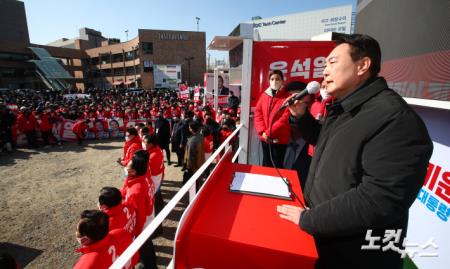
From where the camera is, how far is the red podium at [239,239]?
100 centimetres

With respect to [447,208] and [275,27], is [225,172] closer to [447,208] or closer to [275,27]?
[447,208]

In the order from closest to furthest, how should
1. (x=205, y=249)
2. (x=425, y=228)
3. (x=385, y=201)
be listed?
1. (x=385, y=201)
2. (x=205, y=249)
3. (x=425, y=228)

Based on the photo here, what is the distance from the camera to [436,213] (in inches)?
103

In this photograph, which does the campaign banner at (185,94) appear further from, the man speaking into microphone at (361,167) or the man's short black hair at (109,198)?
the man speaking into microphone at (361,167)

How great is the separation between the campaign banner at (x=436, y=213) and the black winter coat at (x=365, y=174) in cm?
176

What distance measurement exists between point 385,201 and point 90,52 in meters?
82.4

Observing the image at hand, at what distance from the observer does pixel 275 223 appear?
1193mm

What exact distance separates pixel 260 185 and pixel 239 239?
600mm

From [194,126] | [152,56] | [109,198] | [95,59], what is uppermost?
[95,59]

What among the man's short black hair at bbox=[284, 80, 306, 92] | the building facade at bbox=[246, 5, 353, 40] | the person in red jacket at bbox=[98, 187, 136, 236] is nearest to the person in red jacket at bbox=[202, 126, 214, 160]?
the man's short black hair at bbox=[284, 80, 306, 92]

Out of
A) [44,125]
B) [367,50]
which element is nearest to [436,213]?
[367,50]

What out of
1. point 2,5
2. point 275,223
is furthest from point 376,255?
point 2,5

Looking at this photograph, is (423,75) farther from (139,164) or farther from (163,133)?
(163,133)

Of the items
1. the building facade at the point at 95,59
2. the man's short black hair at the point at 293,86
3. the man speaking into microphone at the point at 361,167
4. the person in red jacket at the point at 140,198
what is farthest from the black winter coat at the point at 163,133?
the building facade at the point at 95,59
